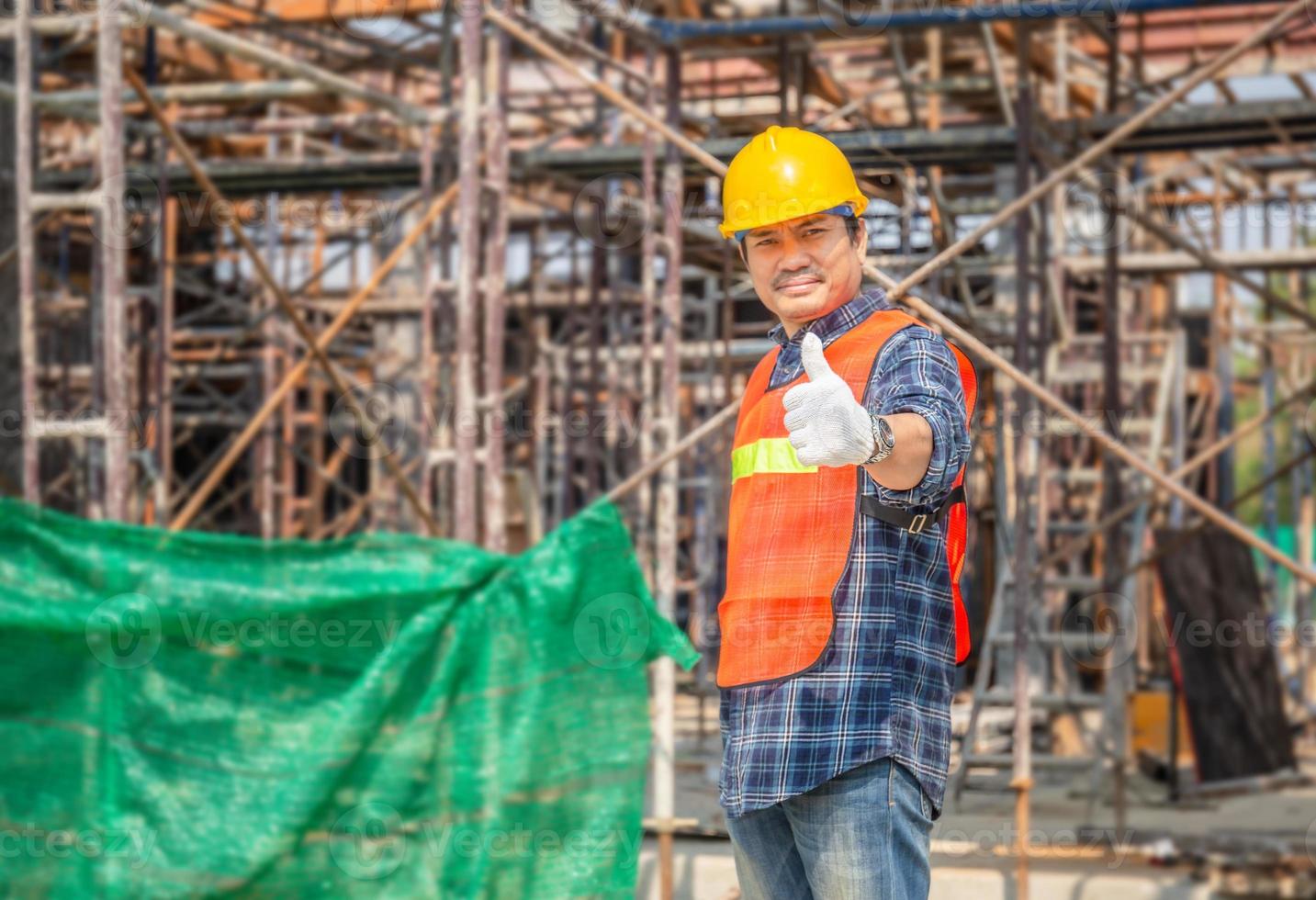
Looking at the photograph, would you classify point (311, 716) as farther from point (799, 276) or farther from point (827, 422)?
point (827, 422)

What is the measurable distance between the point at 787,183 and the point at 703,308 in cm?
1369

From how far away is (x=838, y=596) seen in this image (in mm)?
2820

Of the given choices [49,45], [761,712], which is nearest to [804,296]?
[761,712]

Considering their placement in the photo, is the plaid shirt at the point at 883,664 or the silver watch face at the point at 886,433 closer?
the silver watch face at the point at 886,433

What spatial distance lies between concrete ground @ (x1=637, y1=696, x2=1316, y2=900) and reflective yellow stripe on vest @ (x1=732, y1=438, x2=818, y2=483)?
3.45 meters

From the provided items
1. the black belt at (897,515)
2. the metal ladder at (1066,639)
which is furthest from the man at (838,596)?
the metal ladder at (1066,639)

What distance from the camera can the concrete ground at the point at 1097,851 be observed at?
755cm

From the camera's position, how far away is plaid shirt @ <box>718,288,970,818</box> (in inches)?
110

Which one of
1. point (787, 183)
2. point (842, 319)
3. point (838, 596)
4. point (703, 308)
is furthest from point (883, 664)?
point (703, 308)

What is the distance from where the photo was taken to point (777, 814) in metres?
2.95

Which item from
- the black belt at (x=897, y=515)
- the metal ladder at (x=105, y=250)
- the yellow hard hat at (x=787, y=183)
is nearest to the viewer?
the black belt at (x=897, y=515)

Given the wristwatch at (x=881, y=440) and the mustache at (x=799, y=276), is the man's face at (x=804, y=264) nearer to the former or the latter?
the mustache at (x=799, y=276)

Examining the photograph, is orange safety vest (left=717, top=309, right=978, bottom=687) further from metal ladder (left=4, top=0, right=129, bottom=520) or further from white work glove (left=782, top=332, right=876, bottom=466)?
metal ladder (left=4, top=0, right=129, bottom=520)

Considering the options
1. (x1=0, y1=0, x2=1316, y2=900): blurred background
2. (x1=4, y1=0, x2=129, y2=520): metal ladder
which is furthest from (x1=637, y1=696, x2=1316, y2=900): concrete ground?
(x1=4, y1=0, x2=129, y2=520): metal ladder
